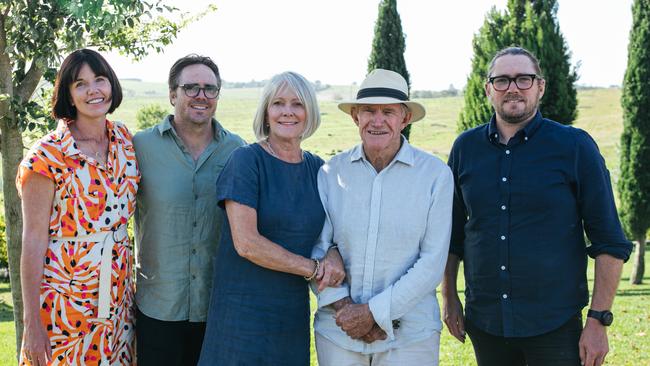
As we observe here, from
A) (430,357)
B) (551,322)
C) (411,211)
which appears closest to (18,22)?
(411,211)

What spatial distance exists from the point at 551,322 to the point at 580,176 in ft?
2.65

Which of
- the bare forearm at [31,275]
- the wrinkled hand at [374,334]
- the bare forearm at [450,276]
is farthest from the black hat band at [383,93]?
the bare forearm at [31,275]

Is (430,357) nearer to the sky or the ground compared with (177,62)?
nearer to the ground

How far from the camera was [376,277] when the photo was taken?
382cm

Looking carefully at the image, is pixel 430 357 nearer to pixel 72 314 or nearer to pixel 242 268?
pixel 242 268

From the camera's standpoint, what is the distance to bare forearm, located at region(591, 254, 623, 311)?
394cm

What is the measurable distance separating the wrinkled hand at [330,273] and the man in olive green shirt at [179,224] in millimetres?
781

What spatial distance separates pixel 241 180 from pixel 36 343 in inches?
53.4

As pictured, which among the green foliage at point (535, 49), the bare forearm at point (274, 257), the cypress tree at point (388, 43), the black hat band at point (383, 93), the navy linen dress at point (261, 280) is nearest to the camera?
the bare forearm at point (274, 257)

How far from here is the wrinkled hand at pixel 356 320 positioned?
373 cm

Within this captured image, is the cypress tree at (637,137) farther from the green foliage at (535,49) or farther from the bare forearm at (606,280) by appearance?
the bare forearm at (606,280)

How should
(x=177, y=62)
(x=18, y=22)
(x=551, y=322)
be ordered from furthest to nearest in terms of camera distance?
(x=18, y=22) → (x=177, y=62) → (x=551, y=322)

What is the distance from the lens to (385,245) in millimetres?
3805

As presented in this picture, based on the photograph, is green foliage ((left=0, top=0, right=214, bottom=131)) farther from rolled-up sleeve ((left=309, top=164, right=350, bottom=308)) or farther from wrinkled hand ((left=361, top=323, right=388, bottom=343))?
wrinkled hand ((left=361, top=323, right=388, bottom=343))
